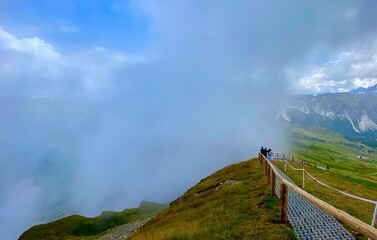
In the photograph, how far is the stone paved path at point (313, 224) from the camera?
13.1 m

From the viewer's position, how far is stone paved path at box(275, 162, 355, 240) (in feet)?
43.1

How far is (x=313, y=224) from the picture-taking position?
1489 centimetres

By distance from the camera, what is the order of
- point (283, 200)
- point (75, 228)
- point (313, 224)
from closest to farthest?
1. point (283, 200)
2. point (313, 224)
3. point (75, 228)

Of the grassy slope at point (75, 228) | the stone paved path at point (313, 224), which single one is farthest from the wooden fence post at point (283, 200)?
the grassy slope at point (75, 228)

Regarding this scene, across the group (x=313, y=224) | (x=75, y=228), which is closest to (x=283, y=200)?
(x=313, y=224)

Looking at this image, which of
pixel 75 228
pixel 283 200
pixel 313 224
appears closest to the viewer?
pixel 283 200

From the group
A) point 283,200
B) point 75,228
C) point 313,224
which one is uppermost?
point 75,228

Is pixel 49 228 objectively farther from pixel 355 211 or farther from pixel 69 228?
pixel 355 211

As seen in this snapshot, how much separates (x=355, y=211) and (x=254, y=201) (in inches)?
268

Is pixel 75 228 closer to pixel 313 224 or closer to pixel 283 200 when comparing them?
pixel 313 224

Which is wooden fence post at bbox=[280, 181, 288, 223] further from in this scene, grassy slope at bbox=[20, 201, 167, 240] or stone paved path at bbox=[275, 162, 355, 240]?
grassy slope at bbox=[20, 201, 167, 240]

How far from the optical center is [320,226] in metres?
14.6

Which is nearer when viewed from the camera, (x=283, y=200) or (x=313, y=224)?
(x=283, y=200)

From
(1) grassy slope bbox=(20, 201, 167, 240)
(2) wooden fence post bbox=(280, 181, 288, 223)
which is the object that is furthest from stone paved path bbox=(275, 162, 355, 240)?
(1) grassy slope bbox=(20, 201, 167, 240)
